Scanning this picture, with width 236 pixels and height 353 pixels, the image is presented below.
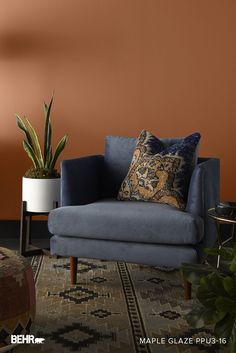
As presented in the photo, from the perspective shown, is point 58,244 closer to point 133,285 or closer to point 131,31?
point 133,285

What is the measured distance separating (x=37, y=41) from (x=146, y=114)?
2.68 feet

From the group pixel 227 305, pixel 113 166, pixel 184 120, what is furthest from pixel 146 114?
→ pixel 227 305

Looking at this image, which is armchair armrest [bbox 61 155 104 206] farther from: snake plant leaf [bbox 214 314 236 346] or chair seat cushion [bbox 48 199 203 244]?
snake plant leaf [bbox 214 314 236 346]

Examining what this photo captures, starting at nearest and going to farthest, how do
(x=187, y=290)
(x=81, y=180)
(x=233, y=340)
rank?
(x=233, y=340) < (x=187, y=290) < (x=81, y=180)

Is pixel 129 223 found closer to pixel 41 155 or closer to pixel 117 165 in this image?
pixel 117 165

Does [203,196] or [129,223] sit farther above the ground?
[203,196]

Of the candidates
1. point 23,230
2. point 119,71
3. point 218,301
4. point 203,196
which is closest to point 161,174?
point 203,196

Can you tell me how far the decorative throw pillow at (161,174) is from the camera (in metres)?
2.29

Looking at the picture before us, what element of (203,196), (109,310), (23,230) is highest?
(203,196)

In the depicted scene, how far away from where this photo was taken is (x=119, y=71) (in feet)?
10.4

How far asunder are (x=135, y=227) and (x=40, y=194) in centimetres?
77

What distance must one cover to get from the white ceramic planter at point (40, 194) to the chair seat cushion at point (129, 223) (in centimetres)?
47

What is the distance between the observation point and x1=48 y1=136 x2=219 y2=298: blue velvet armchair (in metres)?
2.03

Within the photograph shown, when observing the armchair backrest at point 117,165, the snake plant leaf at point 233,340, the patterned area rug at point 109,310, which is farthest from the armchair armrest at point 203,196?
the snake plant leaf at point 233,340
